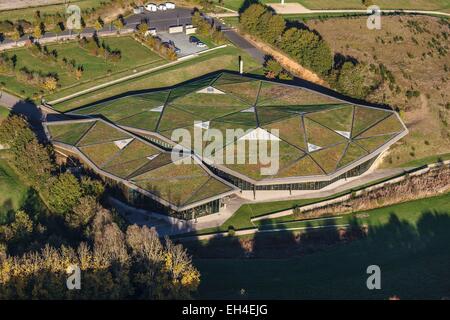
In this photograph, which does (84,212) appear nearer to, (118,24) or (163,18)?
(118,24)

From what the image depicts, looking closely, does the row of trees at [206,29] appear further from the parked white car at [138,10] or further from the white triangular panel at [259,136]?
the white triangular panel at [259,136]

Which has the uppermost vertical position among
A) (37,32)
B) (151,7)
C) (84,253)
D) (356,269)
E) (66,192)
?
(151,7)

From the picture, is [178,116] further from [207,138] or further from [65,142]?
[65,142]

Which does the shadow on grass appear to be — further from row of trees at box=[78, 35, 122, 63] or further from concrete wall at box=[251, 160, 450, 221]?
row of trees at box=[78, 35, 122, 63]

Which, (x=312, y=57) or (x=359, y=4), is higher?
(x=359, y=4)

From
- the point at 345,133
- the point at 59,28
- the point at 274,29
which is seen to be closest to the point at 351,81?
the point at 345,133
